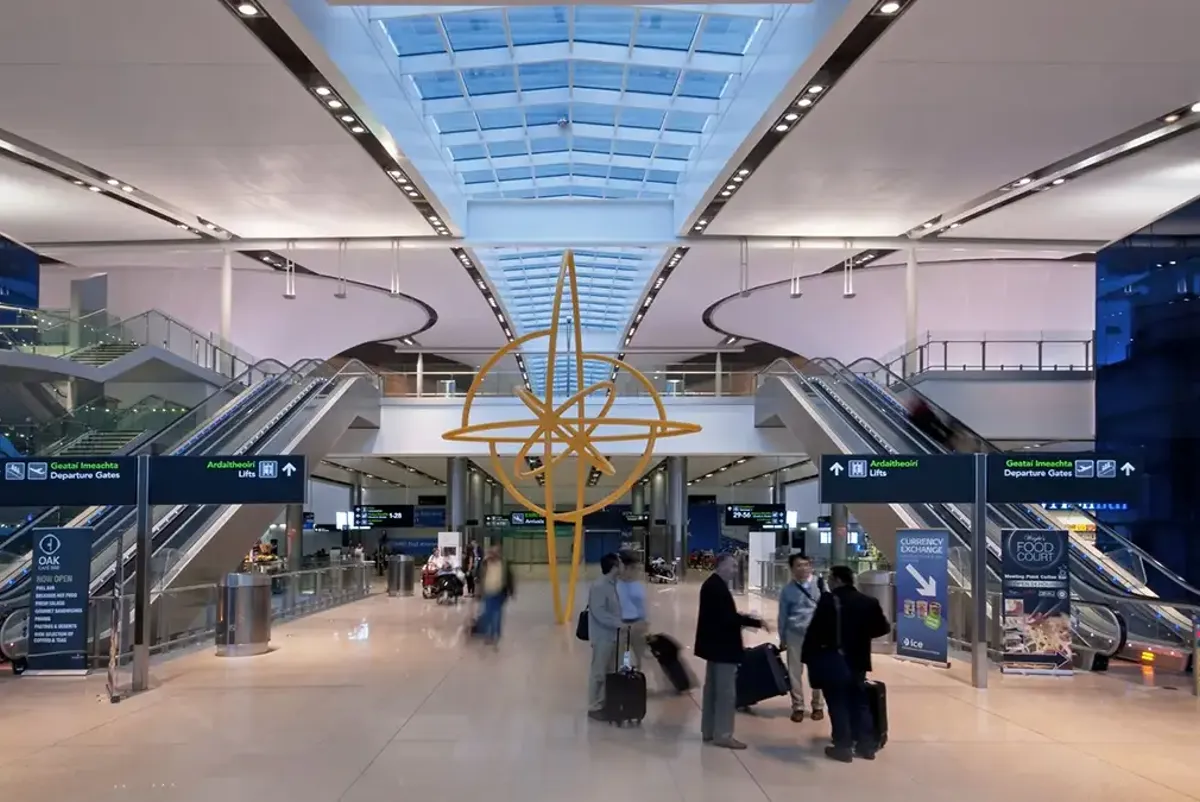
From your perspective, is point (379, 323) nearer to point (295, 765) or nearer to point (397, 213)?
point (397, 213)

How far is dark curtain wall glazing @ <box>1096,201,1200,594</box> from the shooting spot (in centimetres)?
1894

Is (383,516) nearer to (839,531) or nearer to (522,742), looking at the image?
(839,531)

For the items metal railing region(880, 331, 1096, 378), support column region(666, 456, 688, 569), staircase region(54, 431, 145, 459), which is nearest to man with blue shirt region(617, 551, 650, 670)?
staircase region(54, 431, 145, 459)

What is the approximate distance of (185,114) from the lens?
17.1 m

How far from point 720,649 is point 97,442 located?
17201 millimetres

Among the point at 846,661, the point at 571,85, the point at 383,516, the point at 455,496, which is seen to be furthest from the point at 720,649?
the point at 383,516

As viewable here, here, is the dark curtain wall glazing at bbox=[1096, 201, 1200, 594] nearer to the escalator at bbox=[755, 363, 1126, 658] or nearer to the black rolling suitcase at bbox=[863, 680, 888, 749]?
the escalator at bbox=[755, 363, 1126, 658]

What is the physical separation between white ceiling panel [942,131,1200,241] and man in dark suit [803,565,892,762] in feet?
42.0

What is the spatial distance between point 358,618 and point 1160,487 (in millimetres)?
15577

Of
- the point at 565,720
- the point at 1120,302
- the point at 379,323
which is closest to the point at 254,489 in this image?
the point at 565,720

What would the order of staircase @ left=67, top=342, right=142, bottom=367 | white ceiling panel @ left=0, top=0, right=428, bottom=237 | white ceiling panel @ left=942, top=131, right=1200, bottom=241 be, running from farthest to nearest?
staircase @ left=67, top=342, right=142, bottom=367 < white ceiling panel @ left=942, top=131, right=1200, bottom=241 < white ceiling panel @ left=0, top=0, right=428, bottom=237

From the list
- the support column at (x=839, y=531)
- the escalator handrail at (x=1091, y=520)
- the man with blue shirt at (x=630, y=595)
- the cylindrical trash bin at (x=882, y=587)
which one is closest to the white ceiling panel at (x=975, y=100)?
the escalator handrail at (x=1091, y=520)

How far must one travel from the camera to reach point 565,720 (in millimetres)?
10820

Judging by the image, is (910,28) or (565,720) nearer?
(565,720)
